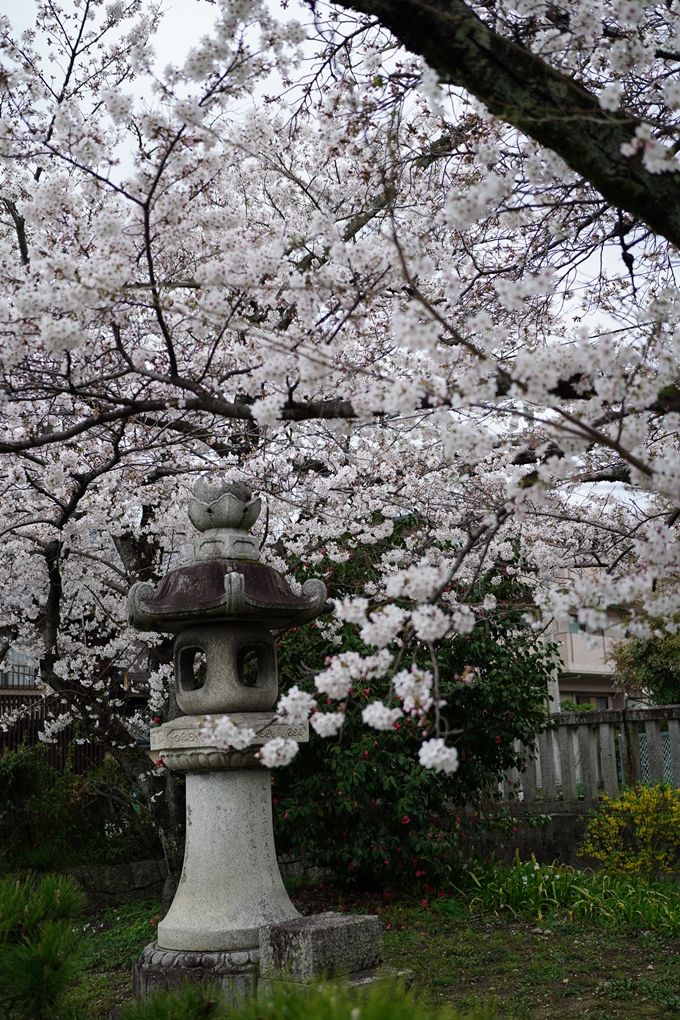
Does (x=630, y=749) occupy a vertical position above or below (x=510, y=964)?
above

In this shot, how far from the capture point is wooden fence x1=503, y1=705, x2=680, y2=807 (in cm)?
775

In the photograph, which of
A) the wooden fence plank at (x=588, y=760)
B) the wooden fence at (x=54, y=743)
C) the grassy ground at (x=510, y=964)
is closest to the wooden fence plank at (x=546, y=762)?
the wooden fence plank at (x=588, y=760)

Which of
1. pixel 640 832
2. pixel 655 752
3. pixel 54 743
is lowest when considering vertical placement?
Result: pixel 640 832

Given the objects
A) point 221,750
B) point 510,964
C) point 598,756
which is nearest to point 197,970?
point 221,750

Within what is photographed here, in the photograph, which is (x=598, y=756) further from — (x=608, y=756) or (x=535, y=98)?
(x=535, y=98)

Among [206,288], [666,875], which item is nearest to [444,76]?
[206,288]

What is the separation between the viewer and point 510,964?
18.0 feet

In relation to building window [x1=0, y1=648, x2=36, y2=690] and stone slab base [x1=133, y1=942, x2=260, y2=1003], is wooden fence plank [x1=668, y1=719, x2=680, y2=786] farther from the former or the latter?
building window [x1=0, y1=648, x2=36, y2=690]

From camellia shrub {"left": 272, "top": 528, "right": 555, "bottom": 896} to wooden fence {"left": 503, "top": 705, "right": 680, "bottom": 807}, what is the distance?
2.22 ft

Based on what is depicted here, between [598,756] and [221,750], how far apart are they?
4607mm

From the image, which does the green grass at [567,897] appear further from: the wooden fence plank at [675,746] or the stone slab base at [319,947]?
the stone slab base at [319,947]

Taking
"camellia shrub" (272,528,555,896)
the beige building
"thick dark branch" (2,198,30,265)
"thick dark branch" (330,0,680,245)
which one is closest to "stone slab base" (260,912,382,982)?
"camellia shrub" (272,528,555,896)

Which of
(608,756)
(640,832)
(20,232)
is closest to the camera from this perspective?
(20,232)

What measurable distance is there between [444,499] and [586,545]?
4.14 ft
